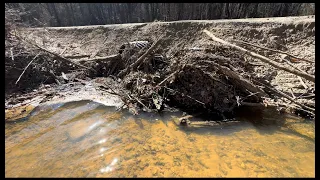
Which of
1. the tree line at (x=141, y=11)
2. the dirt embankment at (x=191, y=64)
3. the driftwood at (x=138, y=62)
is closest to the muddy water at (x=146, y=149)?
the dirt embankment at (x=191, y=64)

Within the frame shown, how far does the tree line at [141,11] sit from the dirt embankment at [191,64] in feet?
3.32

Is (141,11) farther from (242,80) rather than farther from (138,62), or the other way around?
(242,80)

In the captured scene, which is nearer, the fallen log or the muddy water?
the muddy water

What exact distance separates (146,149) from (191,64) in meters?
2.28

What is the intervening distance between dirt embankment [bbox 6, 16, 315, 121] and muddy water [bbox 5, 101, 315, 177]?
2.32 feet

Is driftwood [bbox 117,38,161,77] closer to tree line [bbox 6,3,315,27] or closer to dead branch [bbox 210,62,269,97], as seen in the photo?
dead branch [bbox 210,62,269,97]

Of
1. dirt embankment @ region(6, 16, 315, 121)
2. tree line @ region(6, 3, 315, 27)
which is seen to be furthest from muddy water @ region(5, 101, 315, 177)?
tree line @ region(6, 3, 315, 27)

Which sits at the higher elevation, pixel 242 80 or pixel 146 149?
pixel 242 80

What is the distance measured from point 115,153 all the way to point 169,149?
108 cm

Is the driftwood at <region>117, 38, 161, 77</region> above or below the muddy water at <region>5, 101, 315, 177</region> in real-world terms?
above

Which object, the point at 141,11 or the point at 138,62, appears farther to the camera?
the point at 141,11

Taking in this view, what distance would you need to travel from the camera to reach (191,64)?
17.4ft

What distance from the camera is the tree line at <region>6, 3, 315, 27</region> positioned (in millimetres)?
7797

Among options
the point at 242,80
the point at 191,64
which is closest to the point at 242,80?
the point at 242,80
